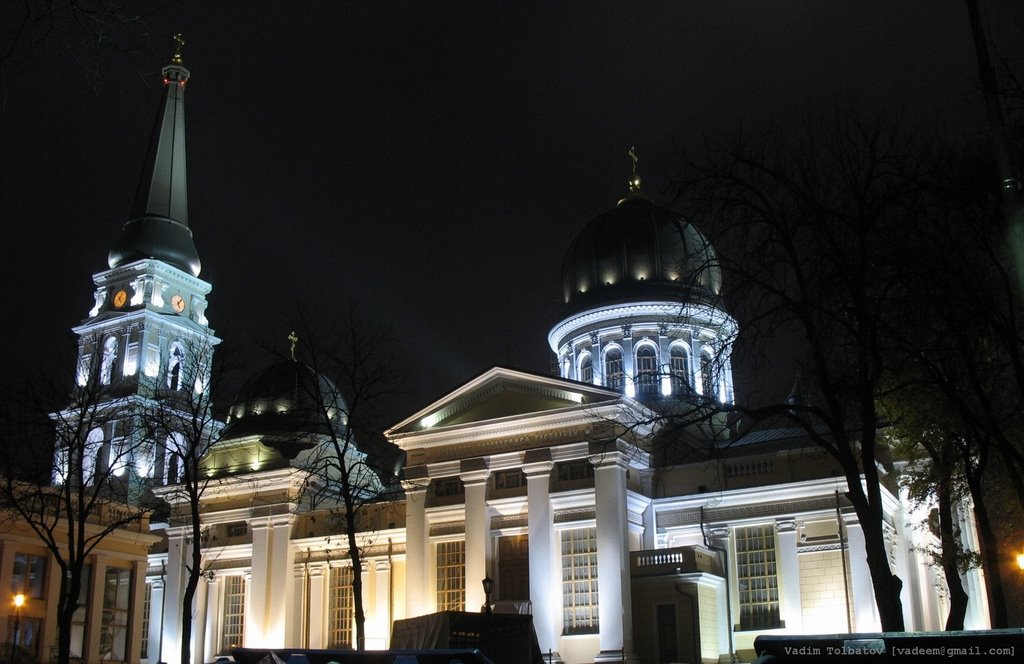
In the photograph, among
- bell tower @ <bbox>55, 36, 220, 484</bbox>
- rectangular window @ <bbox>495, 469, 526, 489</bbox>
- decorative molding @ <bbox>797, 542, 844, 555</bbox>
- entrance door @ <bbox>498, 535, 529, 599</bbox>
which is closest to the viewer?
decorative molding @ <bbox>797, 542, 844, 555</bbox>

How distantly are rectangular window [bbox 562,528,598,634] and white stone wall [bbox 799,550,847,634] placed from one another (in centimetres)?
777

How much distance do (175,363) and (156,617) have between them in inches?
902

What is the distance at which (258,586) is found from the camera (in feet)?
170

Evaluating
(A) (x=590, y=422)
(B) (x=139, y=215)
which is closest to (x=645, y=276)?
(A) (x=590, y=422)

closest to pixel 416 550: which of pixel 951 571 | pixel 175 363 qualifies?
pixel 951 571

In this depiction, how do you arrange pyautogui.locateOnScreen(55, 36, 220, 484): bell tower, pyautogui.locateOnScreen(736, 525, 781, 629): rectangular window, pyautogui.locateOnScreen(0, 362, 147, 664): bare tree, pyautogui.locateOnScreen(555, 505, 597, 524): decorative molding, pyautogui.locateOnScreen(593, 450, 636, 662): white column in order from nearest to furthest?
1. pyautogui.locateOnScreen(0, 362, 147, 664): bare tree
2. pyautogui.locateOnScreen(593, 450, 636, 662): white column
3. pyautogui.locateOnScreen(736, 525, 781, 629): rectangular window
4. pyautogui.locateOnScreen(555, 505, 597, 524): decorative molding
5. pyautogui.locateOnScreen(55, 36, 220, 484): bell tower

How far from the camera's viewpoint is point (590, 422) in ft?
141

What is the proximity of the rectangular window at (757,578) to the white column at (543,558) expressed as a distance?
6960 mm

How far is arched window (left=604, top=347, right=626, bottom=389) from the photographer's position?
174 ft

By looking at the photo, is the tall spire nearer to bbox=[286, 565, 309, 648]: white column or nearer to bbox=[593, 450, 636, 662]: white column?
bbox=[286, 565, 309, 648]: white column

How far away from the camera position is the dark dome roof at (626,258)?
54.8 meters

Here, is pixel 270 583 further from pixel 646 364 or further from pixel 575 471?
pixel 646 364

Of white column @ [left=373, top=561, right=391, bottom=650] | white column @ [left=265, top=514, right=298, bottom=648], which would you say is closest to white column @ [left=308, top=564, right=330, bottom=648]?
white column @ [left=265, top=514, right=298, bottom=648]

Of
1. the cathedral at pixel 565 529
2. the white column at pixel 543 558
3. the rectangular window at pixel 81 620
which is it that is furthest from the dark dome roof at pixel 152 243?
the white column at pixel 543 558
